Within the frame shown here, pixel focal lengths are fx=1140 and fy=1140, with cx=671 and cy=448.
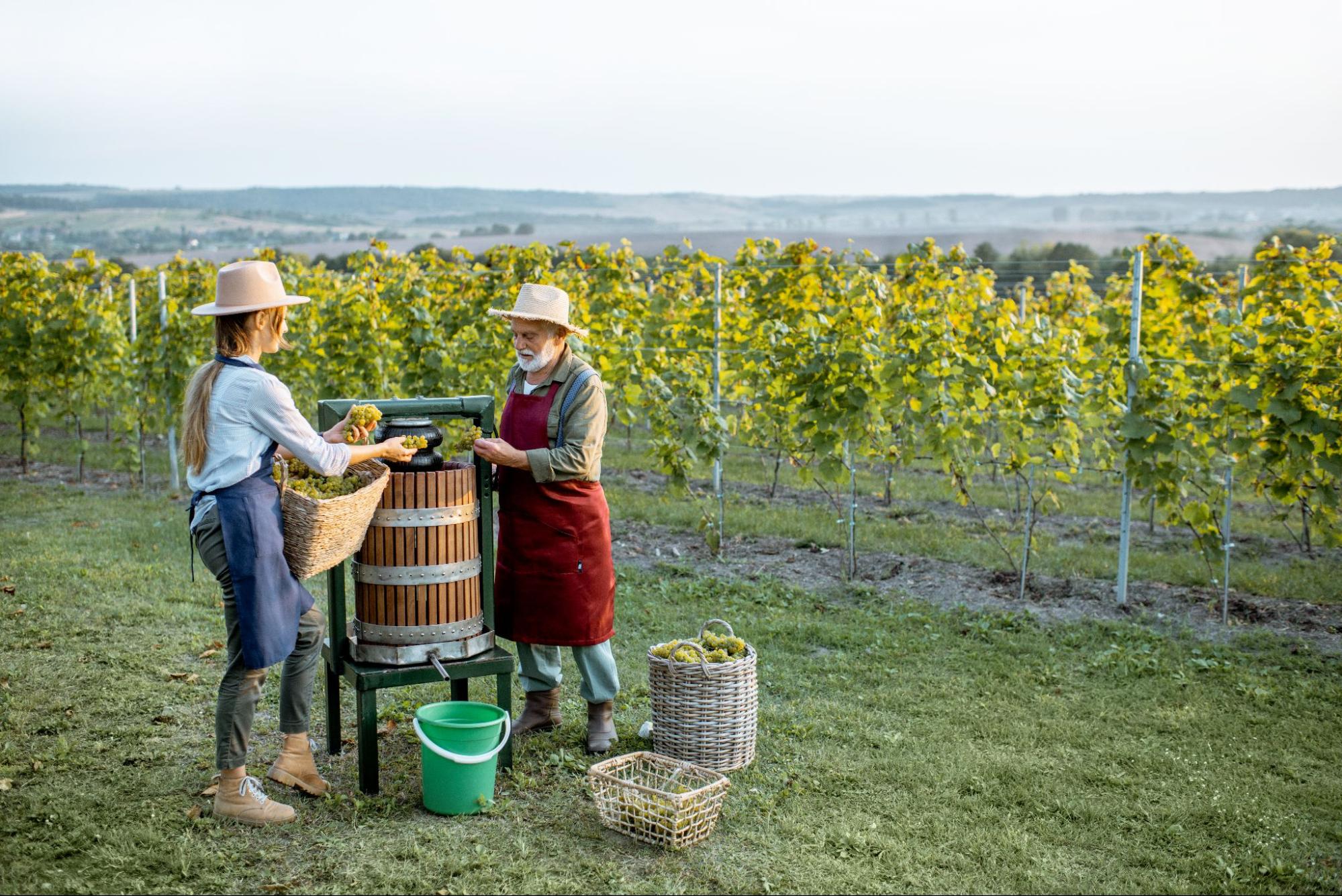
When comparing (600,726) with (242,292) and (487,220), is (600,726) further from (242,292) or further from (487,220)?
(487,220)

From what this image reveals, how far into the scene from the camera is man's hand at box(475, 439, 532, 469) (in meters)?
4.14

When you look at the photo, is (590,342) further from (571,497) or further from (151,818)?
(151,818)

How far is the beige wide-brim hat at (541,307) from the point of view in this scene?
4266 mm

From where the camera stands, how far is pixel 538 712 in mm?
4738

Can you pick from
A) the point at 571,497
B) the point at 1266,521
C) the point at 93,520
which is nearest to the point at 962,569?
the point at 1266,521

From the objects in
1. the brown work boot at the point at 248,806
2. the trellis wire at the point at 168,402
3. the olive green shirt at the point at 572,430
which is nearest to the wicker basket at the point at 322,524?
the olive green shirt at the point at 572,430

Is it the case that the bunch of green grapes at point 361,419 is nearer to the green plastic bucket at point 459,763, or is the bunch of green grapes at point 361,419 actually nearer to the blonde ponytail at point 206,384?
the blonde ponytail at point 206,384

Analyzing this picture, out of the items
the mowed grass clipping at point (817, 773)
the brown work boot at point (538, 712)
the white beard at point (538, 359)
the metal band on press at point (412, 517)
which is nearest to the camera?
the mowed grass clipping at point (817, 773)

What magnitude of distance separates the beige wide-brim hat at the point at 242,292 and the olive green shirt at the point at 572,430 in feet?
3.40

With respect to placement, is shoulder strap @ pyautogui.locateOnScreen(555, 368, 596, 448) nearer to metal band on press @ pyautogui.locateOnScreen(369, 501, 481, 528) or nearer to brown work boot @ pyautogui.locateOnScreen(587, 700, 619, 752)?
metal band on press @ pyautogui.locateOnScreen(369, 501, 481, 528)

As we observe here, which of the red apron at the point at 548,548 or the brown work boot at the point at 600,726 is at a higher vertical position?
the red apron at the point at 548,548

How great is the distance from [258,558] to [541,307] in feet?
4.50

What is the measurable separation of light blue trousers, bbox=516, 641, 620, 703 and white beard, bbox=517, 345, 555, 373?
3.60 ft

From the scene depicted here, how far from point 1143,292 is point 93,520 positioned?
819 cm
